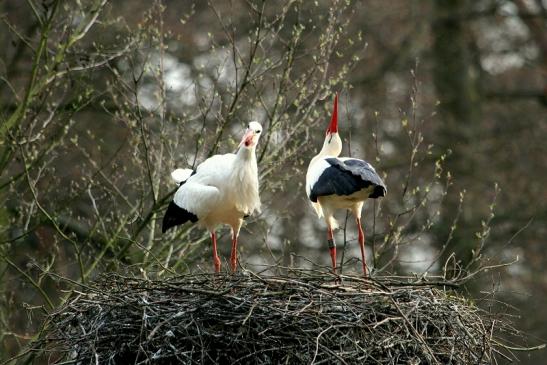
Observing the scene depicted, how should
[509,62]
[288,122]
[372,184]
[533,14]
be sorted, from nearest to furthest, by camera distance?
1. [372,184]
2. [288,122]
3. [533,14]
4. [509,62]

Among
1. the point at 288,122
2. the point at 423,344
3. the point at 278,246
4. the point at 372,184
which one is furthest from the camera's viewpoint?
the point at 278,246

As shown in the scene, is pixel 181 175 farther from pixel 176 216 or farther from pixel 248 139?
pixel 248 139

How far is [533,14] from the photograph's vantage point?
1866cm

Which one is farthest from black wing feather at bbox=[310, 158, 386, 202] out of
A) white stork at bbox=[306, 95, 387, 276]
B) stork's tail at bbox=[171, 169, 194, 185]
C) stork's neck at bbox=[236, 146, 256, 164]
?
stork's tail at bbox=[171, 169, 194, 185]

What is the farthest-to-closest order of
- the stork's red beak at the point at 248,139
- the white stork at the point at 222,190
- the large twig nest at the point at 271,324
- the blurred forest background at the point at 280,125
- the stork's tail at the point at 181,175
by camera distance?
the blurred forest background at the point at 280,125, the stork's tail at the point at 181,175, the white stork at the point at 222,190, the stork's red beak at the point at 248,139, the large twig nest at the point at 271,324

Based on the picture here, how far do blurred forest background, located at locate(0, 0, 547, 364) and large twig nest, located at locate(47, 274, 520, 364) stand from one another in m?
2.35

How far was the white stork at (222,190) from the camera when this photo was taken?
10.7 metres

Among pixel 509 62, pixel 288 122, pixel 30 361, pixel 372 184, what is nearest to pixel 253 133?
pixel 372 184

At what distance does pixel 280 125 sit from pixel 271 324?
4226mm

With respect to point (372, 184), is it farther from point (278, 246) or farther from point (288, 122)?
point (278, 246)

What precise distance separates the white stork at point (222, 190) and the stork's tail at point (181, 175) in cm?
14

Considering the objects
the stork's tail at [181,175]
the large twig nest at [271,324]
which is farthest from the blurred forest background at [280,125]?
the large twig nest at [271,324]

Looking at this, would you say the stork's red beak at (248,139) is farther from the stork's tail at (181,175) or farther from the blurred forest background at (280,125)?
the blurred forest background at (280,125)

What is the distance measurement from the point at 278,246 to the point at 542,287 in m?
5.68
